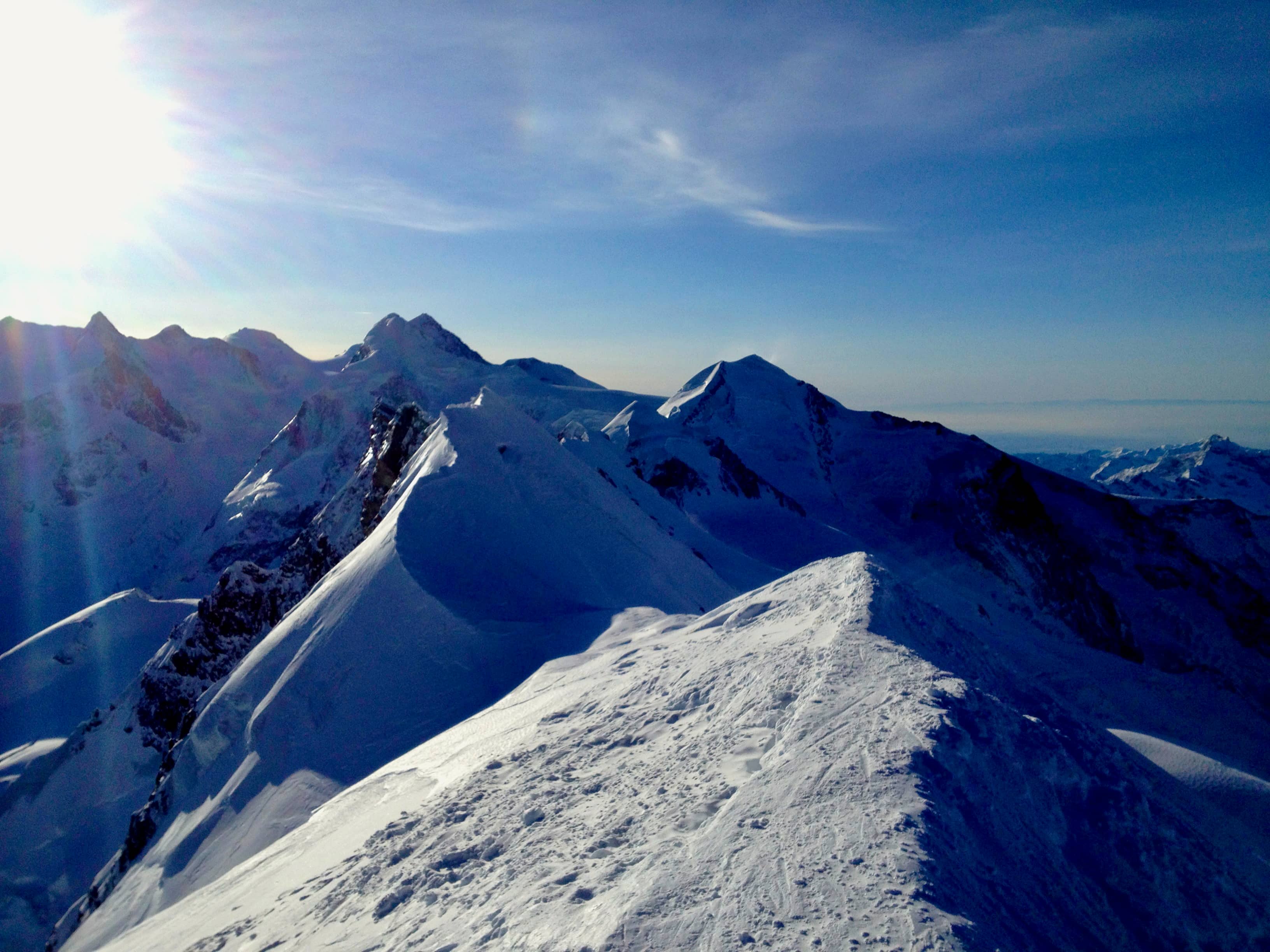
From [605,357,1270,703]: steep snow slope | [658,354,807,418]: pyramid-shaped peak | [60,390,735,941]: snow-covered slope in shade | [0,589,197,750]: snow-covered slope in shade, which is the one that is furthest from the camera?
[658,354,807,418]: pyramid-shaped peak

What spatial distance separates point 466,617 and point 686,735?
12890 mm

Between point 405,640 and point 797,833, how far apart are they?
15.5 m

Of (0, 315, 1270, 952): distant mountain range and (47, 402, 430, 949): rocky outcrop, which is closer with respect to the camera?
(0, 315, 1270, 952): distant mountain range

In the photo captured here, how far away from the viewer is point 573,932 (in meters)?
5.59

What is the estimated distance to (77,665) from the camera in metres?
51.6

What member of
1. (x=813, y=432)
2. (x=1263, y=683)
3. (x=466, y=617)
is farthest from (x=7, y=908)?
(x=1263, y=683)

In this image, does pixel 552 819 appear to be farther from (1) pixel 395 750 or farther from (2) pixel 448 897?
(1) pixel 395 750

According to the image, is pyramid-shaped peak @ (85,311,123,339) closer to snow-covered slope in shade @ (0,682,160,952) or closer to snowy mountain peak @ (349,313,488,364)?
snowy mountain peak @ (349,313,488,364)

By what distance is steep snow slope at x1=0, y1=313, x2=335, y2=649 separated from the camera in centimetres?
9994

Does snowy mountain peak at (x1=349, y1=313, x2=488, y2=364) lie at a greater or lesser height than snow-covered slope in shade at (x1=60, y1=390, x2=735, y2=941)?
greater

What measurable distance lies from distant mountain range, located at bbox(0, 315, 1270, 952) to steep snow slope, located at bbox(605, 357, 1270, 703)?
0.68 meters

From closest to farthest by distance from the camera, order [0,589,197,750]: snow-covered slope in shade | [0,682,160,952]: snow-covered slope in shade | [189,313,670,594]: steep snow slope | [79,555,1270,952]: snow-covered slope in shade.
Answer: [79,555,1270,952]: snow-covered slope in shade, [0,682,160,952]: snow-covered slope in shade, [0,589,197,750]: snow-covered slope in shade, [189,313,670,594]: steep snow slope

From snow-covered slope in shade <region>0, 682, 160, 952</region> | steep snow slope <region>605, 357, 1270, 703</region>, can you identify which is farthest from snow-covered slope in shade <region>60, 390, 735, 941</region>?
steep snow slope <region>605, 357, 1270, 703</region>

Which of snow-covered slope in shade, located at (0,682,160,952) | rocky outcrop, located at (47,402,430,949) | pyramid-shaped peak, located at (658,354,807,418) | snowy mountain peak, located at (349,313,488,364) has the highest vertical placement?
snowy mountain peak, located at (349,313,488,364)
